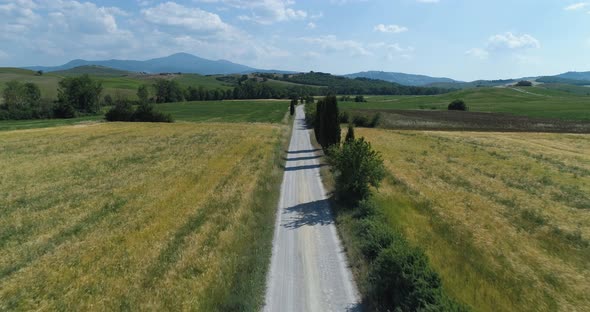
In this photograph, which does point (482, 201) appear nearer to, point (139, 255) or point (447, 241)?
point (447, 241)

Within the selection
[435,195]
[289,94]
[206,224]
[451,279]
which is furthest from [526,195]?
[289,94]

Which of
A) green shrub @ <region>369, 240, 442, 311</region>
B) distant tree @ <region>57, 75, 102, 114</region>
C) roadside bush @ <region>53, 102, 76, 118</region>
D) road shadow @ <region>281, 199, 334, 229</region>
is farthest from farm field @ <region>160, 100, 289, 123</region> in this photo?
green shrub @ <region>369, 240, 442, 311</region>

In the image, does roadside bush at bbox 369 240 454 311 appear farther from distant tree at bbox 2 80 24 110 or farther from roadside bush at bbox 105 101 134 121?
distant tree at bbox 2 80 24 110

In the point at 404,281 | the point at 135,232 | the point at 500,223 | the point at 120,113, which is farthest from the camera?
the point at 120,113

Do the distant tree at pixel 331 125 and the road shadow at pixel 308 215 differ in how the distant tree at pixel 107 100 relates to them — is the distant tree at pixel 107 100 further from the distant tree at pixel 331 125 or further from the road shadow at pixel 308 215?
the road shadow at pixel 308 215

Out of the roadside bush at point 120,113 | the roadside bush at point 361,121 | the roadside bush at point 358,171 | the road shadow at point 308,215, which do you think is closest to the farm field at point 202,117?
the roadside bush at point 120,113

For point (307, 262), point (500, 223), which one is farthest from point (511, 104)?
point (307, 262)

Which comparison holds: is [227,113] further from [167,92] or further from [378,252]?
[378,252]
